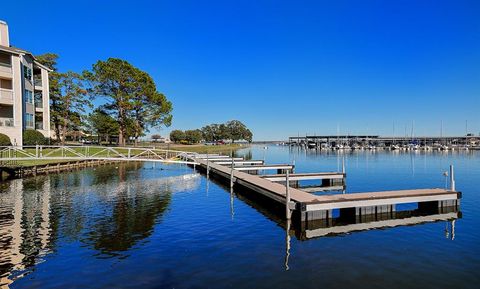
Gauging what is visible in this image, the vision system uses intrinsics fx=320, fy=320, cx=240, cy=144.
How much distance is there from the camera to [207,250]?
11812mm

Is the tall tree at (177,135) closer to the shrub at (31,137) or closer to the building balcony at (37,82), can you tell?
the building balcony at (37,82)

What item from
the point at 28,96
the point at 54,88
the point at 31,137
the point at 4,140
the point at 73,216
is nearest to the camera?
the point at 73,216

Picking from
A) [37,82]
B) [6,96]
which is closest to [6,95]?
[6,96]

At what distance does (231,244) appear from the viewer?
12.6m

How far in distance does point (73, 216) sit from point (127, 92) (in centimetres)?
5089

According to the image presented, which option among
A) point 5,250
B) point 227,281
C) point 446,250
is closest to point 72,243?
point 5,250

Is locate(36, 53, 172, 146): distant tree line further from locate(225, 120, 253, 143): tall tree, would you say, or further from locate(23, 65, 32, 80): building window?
locate(225, 120, 253, 143): tall tree

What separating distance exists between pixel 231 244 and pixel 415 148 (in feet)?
490

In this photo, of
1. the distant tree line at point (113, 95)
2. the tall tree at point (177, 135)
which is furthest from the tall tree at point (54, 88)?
the tall tree at point (177, 135)

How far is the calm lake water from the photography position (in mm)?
9391

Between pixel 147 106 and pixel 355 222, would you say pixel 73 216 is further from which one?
pixel 147 106

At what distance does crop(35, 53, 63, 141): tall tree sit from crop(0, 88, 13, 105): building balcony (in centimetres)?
2053

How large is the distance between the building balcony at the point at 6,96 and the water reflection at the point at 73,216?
666 inches

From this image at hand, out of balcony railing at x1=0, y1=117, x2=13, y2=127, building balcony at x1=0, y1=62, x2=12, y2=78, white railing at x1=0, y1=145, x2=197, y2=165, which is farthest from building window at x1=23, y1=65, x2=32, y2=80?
white railing at x1=0, y1=145, x2=197, y2=165
